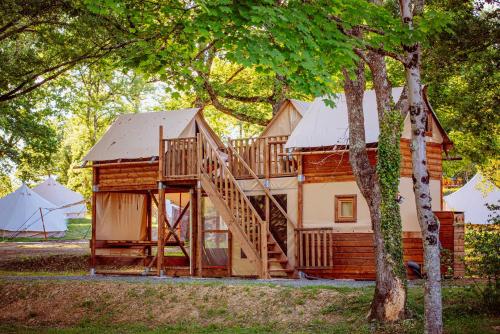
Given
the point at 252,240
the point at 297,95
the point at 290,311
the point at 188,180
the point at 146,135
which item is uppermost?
the point at 297,95

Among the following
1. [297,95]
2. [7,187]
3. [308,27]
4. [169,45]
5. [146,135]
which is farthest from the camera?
[7,187]

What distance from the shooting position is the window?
21.3m

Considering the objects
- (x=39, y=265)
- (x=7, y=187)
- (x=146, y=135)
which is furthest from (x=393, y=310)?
(x=7, y=187)


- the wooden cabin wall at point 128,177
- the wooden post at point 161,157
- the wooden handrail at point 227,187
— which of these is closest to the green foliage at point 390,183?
the wooden handrail at point 227,187

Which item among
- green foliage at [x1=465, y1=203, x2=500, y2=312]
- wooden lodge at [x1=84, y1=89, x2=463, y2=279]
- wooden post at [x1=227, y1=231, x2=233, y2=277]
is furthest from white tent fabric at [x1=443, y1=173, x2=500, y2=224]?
green foliage at [x1=465, y1=203, x2=500, y2=312]

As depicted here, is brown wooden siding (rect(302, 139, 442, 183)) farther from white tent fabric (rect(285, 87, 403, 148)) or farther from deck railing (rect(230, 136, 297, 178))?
deck railing (rect(230, 136, 297, 178))

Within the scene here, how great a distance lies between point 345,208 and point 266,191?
100 inches

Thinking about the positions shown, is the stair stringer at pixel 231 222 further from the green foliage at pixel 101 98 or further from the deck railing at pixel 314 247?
the green foliage at pixel 101 98

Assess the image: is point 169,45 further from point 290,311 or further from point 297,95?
point 297,95

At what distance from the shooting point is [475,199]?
35.2 metres

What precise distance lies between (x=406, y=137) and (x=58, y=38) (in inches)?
423

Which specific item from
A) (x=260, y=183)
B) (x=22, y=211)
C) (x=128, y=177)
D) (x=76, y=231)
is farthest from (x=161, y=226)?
(x=76, y=231)

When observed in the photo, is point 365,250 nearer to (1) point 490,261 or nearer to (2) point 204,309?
(2) point 204,309

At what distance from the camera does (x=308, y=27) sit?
35.4 feet
